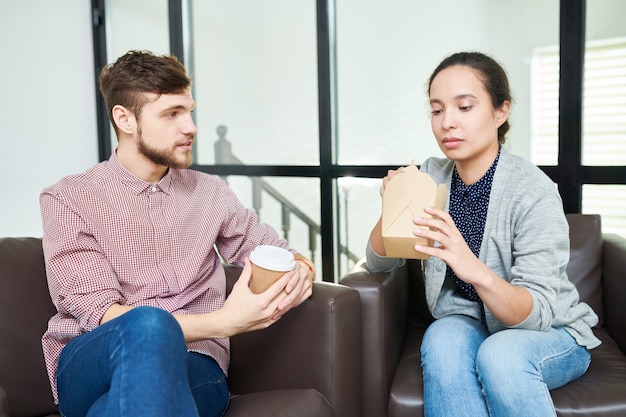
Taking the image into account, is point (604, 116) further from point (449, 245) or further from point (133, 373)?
point (133, 373)

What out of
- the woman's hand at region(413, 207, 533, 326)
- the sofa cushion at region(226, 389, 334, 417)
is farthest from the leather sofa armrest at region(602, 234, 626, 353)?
the sofa cushion at region(226, 389, 334, 417)

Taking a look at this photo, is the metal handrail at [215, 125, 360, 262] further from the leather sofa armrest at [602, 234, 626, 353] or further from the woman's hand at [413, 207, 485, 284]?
the woman's hand at [413, 207, 485, 284]

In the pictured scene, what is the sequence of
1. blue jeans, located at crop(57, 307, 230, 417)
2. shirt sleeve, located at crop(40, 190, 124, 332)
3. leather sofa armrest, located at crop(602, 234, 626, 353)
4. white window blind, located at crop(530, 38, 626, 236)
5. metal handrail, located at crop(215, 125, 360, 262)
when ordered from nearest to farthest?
blue jeans, located at crop(57, 307, 230, 417), shirt sleeve, located at crop(40, 190, 124, 332), leather sofa armrest, located at crop(602, 234, 626, 353), white window blind, located at crop(530, 38, 626, 236), metal handrail, located at crop(215, 125, 360, 262)

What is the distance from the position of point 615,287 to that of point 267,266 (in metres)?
1.18

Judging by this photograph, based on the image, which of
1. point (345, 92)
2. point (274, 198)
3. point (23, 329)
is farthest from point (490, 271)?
point (274, 198)

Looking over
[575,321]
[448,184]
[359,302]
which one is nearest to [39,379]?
[359,302]

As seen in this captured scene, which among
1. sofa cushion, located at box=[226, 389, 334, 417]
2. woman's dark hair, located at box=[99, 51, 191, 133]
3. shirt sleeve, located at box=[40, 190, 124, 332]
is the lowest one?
sofa cushion, located at box=[226, 389, 334, 417]

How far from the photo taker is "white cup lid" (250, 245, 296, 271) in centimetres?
130

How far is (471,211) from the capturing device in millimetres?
1667

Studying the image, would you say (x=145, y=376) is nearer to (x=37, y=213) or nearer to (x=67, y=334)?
(x=67, y=334)

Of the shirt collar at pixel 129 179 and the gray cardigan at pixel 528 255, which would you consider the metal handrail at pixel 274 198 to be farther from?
the shirt collar at pixel 129 179

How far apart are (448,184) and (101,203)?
943 millimetres

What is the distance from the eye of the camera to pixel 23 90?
325cm

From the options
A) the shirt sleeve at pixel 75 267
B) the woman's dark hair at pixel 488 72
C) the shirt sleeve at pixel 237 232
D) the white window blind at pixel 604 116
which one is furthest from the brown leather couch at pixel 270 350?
the white window blind at pixel 604 116
